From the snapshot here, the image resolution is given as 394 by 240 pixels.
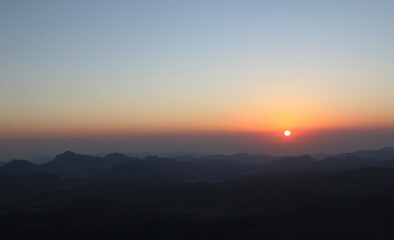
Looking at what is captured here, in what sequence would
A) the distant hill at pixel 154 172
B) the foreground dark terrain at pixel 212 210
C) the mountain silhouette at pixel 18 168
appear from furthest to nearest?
the mountain silhouette at pixel 18 168 → the distant hill at pixel 154 172 → the foreground dark terrain at pixel 212 210

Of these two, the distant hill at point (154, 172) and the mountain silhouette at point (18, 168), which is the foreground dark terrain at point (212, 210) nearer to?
the distant hill at point (154, 172)

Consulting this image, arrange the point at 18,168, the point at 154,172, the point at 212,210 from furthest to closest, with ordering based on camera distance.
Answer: the point at 18,168 < the point at 154,172 < the point at 212,210

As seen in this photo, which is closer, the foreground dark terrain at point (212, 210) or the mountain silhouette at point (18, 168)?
the foreground dark terrain at point (212, 210)

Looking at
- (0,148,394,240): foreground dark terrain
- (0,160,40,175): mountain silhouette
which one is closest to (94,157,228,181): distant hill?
(0,148,394,240): foreground dark terrain

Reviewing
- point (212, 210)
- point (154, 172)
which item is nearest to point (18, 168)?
point (154, 172)

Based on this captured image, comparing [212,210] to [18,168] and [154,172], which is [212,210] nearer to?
[154,172]

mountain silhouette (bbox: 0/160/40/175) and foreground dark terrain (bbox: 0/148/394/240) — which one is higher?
mountain silhouette (bbox: 0/160/40/175)

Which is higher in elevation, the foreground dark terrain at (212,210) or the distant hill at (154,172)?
the distant hill at (154,172)

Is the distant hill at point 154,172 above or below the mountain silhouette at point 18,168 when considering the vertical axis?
below

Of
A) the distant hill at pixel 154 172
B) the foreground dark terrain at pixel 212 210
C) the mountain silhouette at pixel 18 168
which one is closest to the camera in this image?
the foreground dark terrain at pixel 212 210

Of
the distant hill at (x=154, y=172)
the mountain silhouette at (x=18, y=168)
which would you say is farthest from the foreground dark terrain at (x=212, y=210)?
the mountain silhouette at (x=18, y=168)

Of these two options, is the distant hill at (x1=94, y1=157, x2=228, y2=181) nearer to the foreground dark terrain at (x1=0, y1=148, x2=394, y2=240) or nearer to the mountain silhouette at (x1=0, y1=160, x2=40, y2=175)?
the foreground dark terrain at (x1=0, y1=148, x2=394, y2=240)

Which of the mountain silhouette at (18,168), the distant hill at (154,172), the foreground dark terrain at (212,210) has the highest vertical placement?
the mountain silhouette at (18,168)
